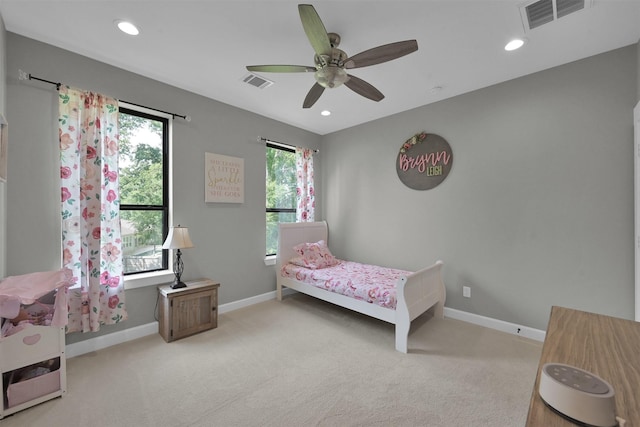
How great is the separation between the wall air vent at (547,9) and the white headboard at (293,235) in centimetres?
Result: 323

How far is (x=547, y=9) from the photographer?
1830 millimetres

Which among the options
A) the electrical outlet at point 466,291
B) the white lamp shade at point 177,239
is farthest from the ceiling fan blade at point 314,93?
the electrical outlet at point 466,291

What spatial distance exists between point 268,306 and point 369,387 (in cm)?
194

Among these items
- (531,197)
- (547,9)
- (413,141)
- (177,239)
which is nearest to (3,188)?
(177,239)

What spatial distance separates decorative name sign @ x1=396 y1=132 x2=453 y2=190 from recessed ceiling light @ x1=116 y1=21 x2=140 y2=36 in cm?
306

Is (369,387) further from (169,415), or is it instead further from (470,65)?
(470,65)

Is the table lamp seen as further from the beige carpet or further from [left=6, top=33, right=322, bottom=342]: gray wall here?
the beige carpet

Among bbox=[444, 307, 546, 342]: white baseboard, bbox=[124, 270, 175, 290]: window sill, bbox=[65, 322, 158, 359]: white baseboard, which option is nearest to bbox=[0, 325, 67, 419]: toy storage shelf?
bbox=[65, 322, 158, 359]: white baseboard

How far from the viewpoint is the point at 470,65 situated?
8.32 ft

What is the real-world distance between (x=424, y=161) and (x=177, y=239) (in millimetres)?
3055

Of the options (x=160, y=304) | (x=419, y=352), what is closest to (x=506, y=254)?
(x=419, y=352)

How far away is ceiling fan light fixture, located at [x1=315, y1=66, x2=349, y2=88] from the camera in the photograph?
74.7 inches

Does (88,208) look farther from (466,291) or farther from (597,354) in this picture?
(466,291)

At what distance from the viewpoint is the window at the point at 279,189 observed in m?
4.00
